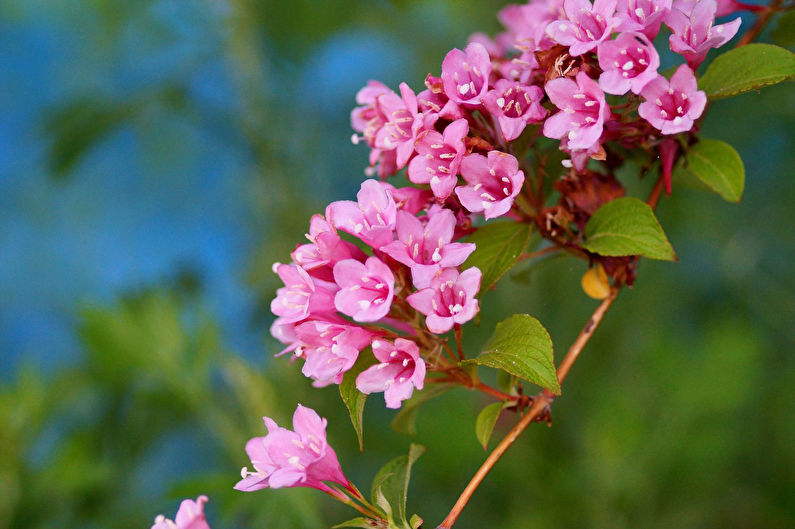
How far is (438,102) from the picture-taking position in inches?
20.2

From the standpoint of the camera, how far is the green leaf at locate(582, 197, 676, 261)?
0.48 metres

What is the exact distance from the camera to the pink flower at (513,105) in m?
0.49

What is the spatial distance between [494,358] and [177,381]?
0.87 meters

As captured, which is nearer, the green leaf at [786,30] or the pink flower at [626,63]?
the pink flower at [626,63]

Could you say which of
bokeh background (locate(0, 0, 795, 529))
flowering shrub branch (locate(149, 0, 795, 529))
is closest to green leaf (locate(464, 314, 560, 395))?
flowering shrub branch (locate(149, 0, 795, 529))

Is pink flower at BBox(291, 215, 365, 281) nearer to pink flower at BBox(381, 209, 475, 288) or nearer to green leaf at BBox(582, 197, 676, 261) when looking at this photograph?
pink flower at BBox(381, 209, 475, 288)

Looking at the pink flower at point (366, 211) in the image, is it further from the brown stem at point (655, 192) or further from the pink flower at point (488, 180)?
the brown stem at point (655, 192)

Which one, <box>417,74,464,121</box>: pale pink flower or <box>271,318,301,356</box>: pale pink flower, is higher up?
<box>417,74,464,121</box>: pale pink flower

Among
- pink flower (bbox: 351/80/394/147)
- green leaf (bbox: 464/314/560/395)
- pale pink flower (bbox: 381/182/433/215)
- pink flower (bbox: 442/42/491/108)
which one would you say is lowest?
green leaf (bbox: 464/314/560/395)

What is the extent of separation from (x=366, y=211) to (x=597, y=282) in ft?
0.65

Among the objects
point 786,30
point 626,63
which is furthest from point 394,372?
point 786,30

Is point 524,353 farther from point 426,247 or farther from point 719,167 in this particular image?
point 719,167

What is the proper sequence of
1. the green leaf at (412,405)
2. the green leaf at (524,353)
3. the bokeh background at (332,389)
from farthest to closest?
1. the bokeh background at (332,389)
2. the green leaf at (412,405)
3. the green leaf at (524,353)

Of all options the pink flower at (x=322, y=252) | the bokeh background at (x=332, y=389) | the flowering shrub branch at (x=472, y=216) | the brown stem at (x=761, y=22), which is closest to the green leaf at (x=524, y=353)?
the flowering shrub branch at (x=472, y=216)
